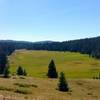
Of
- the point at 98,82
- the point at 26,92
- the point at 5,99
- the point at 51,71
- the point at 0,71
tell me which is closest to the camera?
the point at 5,99

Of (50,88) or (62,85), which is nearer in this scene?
(50,88)

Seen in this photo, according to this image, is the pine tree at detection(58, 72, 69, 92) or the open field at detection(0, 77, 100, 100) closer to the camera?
the open field at detection(0, 77, 100, 100)

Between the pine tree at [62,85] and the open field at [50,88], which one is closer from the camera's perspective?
the open field at [50,88]

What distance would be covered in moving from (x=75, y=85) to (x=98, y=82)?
949cm

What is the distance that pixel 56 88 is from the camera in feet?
223

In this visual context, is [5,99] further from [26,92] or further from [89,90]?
[89,90]

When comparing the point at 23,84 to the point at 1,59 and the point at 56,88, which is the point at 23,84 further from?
the point at 1,59

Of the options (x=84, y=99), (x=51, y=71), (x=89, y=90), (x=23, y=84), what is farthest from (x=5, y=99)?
(x=51, y=71)

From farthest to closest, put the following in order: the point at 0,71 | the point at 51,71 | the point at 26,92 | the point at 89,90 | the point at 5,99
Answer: the point at 0,71
the point at 51,71
the point at 89,90
the point at 26,92
the point at 5,99

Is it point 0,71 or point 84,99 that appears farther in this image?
point 0,71

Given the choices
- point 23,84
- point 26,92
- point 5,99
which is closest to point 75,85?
point 23,84

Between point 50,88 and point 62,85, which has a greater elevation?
point 62,85

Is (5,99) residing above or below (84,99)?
above

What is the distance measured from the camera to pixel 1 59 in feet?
423
